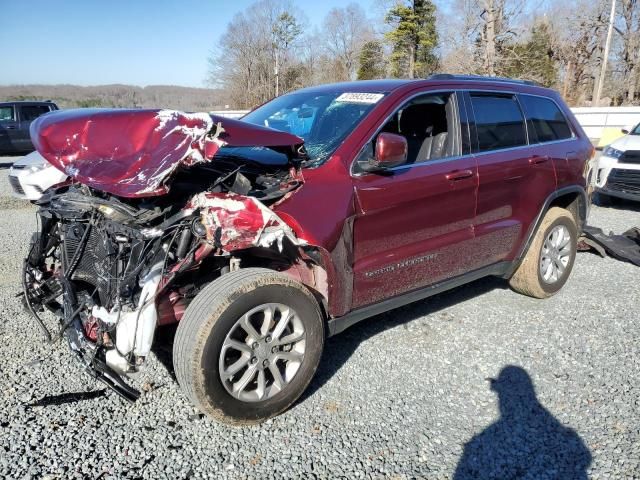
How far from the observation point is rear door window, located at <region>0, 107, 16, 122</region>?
1570 centimetres

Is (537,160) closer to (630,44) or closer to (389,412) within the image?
(389,412)

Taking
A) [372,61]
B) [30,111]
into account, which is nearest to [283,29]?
[372,61]

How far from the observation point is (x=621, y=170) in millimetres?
8266

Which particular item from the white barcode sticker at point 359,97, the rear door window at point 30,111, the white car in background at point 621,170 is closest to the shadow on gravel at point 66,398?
the white barcode sticker at point 359,97

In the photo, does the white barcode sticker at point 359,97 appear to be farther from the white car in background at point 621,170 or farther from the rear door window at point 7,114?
the rear door window at point 7,114

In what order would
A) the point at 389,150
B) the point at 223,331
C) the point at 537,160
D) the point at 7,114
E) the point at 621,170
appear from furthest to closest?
the point at 7,114 → the point at 621,170 → the point at 537,160 → the point at 389,150 → the point at 223,331

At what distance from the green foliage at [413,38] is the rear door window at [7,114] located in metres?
28.1

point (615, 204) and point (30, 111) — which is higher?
point (30, 111)

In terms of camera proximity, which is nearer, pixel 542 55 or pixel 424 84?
pixel 424 84

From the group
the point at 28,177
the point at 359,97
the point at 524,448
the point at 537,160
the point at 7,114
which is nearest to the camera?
the point at 524,448

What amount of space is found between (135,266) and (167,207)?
0.36 meters

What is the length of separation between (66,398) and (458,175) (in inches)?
114

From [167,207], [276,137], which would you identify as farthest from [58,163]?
[276,137]

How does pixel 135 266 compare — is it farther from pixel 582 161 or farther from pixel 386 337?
pixel 582 161
